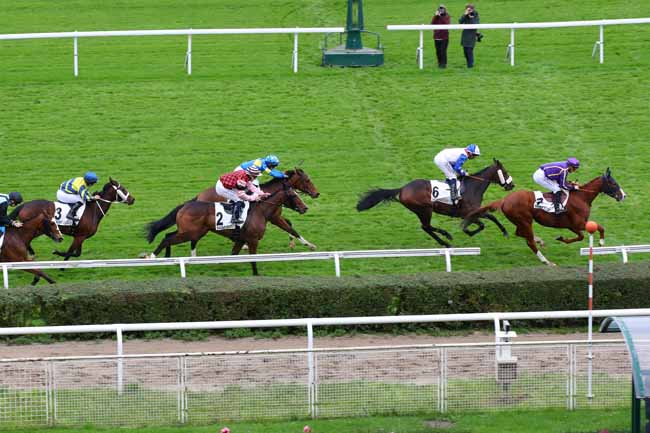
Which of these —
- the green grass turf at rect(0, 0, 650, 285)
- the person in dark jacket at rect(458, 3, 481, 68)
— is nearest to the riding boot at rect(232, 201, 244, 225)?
the green grass turf at rect(0, 0, 650, 285)

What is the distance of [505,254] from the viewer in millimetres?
15844

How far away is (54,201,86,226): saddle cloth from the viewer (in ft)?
50.3

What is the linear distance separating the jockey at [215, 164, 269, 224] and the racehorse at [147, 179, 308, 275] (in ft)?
0.32

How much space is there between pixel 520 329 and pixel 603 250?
216cm

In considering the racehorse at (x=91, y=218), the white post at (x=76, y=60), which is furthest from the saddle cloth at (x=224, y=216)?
the white post at (x=76, y=60)

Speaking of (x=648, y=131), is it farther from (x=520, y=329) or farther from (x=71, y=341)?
(x=71, y=341)

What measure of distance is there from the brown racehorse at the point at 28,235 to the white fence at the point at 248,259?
0.20 metres

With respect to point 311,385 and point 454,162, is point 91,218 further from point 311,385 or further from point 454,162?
point 311,385

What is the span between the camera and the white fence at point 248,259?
47.5ft

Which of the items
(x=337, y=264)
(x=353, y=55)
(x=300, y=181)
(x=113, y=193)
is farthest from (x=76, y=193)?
(x=353, y=55)

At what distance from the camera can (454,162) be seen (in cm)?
1598

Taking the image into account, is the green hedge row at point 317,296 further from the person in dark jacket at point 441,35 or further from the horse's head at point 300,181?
the person in dark jacket at point 441,35

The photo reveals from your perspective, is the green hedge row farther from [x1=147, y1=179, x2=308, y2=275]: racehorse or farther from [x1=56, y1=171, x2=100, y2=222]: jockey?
[x1=56, y1=171, x2=100, y2=222]: jockey

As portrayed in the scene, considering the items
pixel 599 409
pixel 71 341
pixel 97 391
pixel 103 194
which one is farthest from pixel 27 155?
pixel 599 409
